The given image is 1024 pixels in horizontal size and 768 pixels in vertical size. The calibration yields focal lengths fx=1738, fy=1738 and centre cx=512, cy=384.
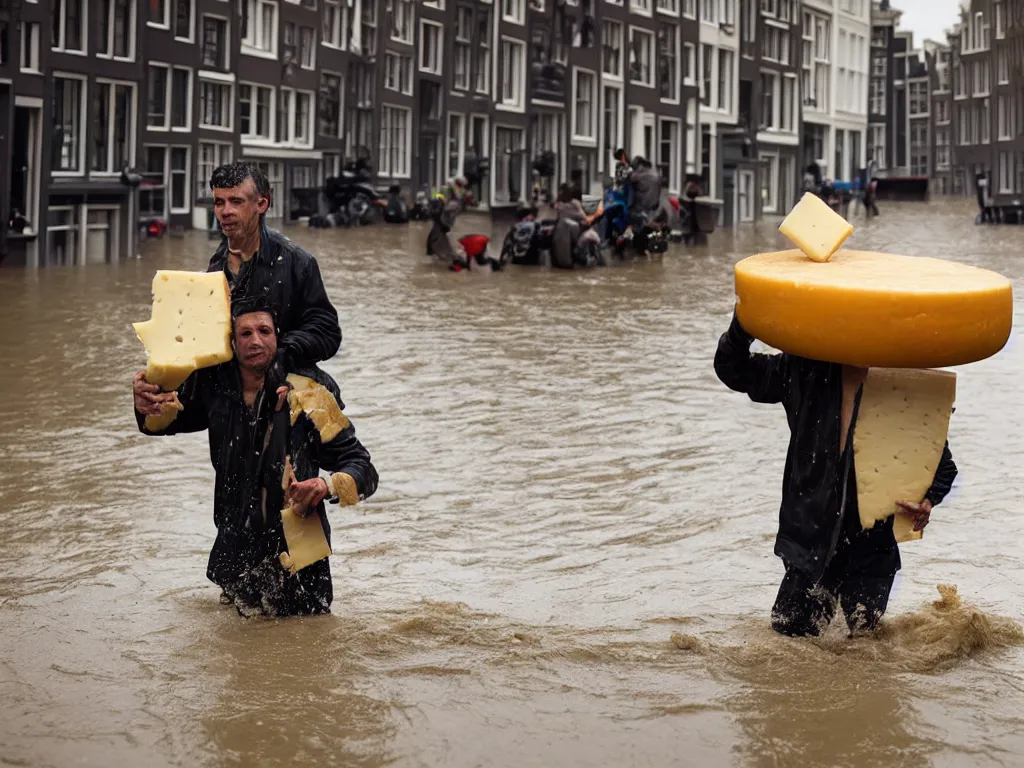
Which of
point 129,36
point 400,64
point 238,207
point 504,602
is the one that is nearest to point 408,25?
point 400,64

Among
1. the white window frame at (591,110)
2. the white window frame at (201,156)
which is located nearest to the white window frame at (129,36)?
the white window frame at (201,156)

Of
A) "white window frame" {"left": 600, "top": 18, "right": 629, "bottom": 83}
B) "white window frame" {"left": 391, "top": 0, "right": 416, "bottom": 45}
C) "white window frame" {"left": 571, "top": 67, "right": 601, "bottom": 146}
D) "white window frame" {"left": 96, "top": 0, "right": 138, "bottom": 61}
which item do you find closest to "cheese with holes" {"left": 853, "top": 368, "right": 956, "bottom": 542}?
"white window frame" {"left": 96, "top": 0, "right": 138, "bottom": 61}

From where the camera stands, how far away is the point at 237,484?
18.7 feet

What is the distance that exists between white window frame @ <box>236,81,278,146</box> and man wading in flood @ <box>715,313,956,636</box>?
35694mm

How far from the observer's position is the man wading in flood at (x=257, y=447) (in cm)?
555

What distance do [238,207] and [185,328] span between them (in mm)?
419

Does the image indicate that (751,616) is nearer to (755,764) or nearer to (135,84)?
(755,764)

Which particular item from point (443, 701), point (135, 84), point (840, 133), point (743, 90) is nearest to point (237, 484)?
point (443, 701)

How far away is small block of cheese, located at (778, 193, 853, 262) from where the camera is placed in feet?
18.5

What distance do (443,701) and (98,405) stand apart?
6.89 metres

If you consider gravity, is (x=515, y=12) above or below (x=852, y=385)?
above

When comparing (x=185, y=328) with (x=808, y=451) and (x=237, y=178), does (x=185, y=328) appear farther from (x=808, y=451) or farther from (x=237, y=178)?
(x=808, y=451)

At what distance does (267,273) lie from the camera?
18.6 feet

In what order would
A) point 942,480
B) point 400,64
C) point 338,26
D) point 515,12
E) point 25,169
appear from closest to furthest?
point 942,480 < point 25,169 < point 338,26 < point 400,64 < point 515,12
